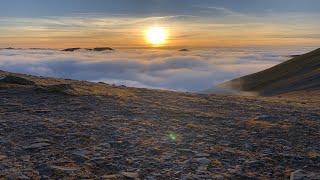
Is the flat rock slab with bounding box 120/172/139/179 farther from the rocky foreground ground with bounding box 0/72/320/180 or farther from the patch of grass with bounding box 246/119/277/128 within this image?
the patch of grass with bounding box 246/119/277/128

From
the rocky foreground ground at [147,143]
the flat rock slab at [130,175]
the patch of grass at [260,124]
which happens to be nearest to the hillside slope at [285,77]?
the patch of grass at [260,124]

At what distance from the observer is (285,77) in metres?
117

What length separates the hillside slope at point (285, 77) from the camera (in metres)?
93.5

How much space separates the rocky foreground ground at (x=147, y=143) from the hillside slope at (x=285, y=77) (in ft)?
252

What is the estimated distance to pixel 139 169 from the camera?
883cm

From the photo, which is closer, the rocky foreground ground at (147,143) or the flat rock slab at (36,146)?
the rocky foreground ground at (147,143)

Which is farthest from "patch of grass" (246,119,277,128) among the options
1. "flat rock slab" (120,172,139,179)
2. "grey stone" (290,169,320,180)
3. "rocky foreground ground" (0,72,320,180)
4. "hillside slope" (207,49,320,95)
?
"hillside slope" (207,49,320,95)

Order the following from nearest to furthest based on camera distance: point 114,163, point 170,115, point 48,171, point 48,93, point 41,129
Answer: point 48,171
point 114,163
point 41,129
point 170,115
point 48,93

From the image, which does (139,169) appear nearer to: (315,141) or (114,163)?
(114,163)

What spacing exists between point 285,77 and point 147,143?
113 metres

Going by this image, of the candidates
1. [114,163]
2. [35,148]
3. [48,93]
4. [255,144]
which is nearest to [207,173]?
[114,163]

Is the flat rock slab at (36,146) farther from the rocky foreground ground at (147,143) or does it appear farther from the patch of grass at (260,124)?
the patch of grass at (260,124)

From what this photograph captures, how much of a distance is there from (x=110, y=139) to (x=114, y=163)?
91.9 inches

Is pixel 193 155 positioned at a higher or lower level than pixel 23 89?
lower
